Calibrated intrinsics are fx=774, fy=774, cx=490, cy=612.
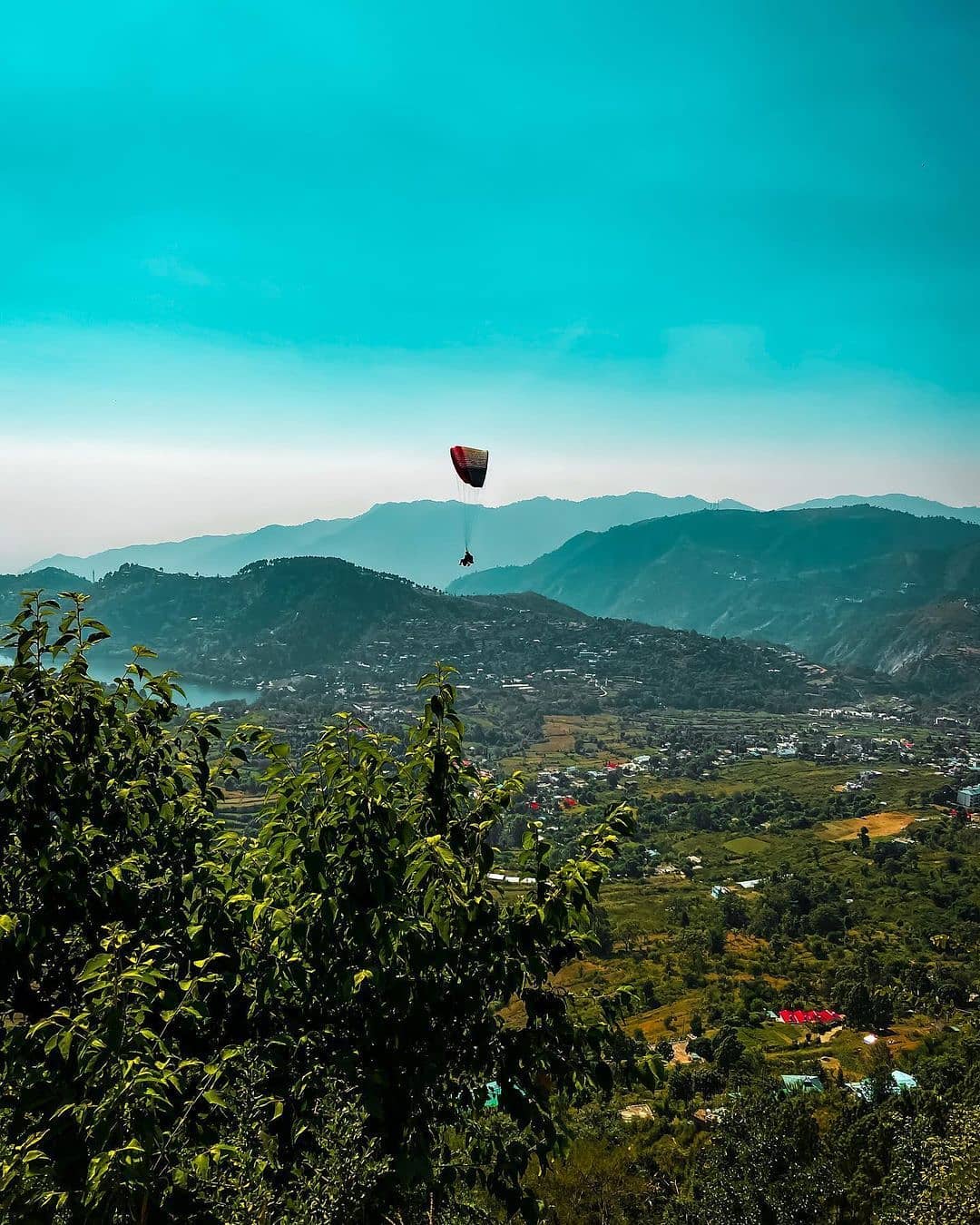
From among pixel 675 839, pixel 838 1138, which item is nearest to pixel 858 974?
pixel 838 1138

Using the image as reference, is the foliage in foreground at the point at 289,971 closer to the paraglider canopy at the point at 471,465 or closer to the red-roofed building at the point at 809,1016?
the paraglider canopy at the point at 471,465

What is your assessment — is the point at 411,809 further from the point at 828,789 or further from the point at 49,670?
the point at 828,789

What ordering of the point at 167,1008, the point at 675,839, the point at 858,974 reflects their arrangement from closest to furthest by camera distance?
the point at 167,1008, the point at 858,974, the point at 675,839

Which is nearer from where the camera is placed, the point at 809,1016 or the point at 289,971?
the point at 289,971

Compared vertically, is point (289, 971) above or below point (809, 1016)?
above

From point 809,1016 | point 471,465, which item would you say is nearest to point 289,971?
point 471,465

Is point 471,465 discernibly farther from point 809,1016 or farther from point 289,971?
point 809,1016
